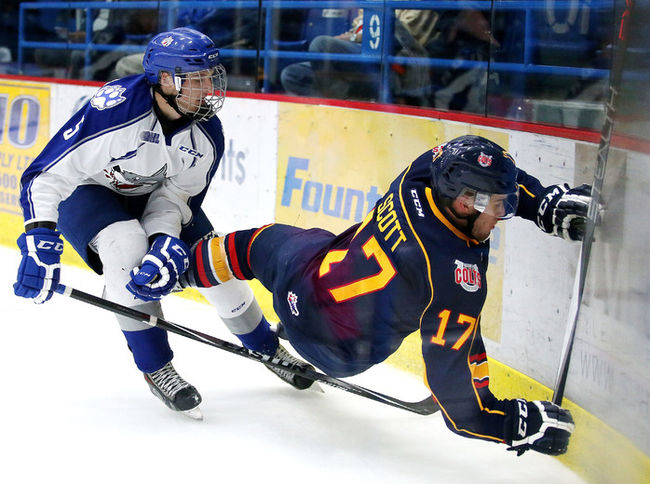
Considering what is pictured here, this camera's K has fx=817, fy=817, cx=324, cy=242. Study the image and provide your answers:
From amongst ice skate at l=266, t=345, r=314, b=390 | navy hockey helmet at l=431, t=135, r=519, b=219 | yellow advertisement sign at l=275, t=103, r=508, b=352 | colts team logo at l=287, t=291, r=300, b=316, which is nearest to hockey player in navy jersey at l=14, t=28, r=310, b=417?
ice skate at l=266, t=345, r=314, b=390

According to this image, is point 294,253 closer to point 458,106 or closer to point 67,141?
point 67,141

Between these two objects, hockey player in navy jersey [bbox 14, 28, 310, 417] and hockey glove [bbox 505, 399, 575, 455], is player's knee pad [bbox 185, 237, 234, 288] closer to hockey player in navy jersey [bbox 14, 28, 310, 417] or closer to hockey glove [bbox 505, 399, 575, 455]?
hockey player in navy jersey [bbox 14, 28, 310, 417]

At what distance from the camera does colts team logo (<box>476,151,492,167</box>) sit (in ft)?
6.07

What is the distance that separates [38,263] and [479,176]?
1264 millimetres

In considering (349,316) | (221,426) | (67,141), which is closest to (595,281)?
(349,316)

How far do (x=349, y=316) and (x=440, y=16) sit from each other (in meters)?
1.56

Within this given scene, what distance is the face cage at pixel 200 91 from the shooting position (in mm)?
2381

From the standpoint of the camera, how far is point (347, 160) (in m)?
3.17

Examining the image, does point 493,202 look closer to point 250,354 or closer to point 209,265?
point 209,265

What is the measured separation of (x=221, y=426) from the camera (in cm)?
248

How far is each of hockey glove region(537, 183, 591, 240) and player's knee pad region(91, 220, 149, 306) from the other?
Result: 1180 millimetres

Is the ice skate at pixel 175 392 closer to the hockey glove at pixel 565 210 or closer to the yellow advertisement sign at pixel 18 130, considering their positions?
the hockey glove at pixel 565 210

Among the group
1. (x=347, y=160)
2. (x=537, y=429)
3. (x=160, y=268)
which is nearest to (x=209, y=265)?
(x=160, y=268)

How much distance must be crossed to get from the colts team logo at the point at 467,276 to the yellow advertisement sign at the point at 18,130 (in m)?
3.55
